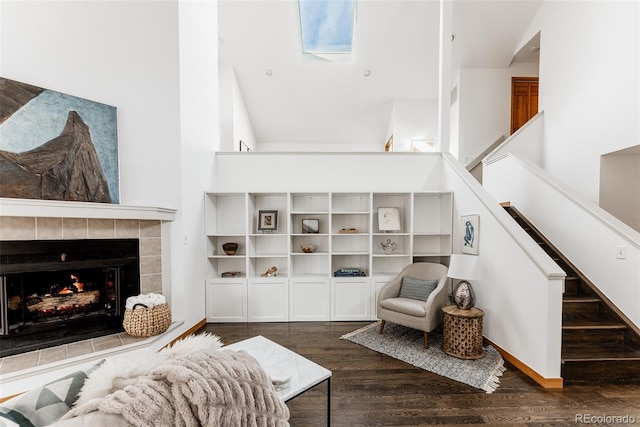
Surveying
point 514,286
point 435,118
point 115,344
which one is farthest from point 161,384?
point 435,118

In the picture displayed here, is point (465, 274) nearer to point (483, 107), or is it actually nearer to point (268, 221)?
point (268, 221)

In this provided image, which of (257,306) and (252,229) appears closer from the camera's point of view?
(257,306)

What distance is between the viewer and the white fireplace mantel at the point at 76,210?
86.5 inches

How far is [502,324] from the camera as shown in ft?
8.95

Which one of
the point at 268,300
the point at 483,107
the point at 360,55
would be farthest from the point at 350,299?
the point at 483,107

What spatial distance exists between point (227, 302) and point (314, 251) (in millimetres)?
1319

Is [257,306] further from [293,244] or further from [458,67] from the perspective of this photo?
[458,67]

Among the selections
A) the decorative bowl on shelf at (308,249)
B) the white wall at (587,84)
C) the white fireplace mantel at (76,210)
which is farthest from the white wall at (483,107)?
the white fireplace mantel at (76,210)

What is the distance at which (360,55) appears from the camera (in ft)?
18.0

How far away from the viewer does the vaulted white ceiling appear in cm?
486

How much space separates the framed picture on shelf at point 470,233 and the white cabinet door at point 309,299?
1746 millimetres

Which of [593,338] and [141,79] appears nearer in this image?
[593,338]

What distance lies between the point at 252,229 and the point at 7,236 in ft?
7.58

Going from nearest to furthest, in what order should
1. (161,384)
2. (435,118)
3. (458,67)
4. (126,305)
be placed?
(161,384) < (126,305) < (458,67) < (435,118)
